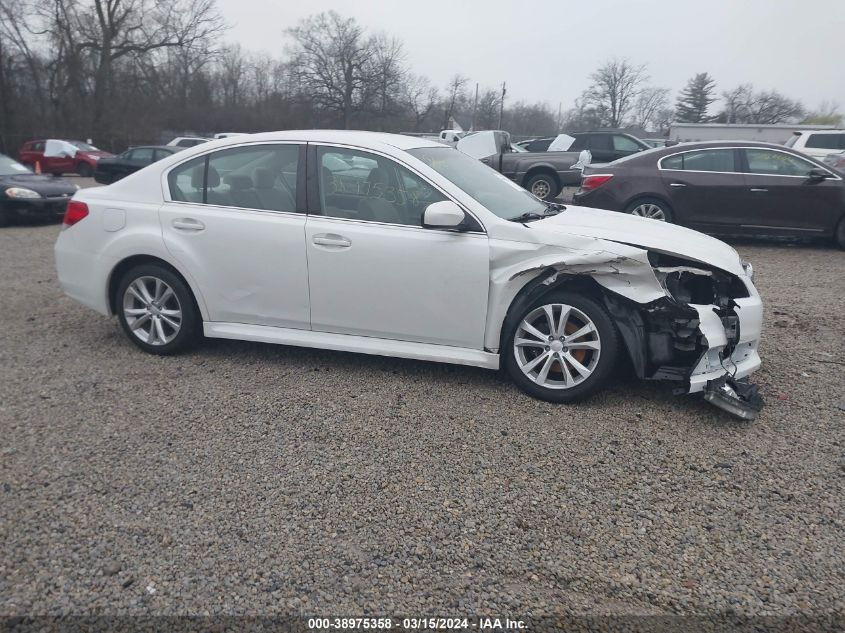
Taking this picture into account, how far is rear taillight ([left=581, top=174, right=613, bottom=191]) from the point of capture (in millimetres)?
9445

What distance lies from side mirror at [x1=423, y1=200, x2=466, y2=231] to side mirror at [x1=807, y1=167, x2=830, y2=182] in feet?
23.5

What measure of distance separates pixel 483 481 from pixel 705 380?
1534 mm

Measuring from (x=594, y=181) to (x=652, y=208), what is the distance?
928mm

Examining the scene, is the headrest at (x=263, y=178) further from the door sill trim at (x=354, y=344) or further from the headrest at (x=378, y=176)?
the door sill trim at (x=354, y=344)

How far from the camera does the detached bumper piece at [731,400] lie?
3732 mm

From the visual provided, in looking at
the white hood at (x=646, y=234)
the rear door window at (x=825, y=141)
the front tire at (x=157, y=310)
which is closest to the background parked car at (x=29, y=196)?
the front tire at (x=157, y=310)

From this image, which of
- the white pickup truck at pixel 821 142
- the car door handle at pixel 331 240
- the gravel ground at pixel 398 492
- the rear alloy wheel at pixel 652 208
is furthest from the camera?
the white pickup truck at pixel 821 142

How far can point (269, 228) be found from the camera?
4352 millimetres

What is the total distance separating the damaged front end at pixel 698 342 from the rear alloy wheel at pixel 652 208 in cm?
562

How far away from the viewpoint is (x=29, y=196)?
11.6 meters

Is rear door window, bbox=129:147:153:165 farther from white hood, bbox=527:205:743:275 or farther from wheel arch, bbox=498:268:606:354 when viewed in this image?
wheel arch, bbox=498:268:606:354

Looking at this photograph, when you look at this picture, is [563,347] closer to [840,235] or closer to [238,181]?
[238,181]

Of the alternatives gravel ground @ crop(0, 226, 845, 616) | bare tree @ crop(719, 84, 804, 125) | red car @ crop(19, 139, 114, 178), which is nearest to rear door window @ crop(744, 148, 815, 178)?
gravel ground @ crop(0, 226, 845, 616)

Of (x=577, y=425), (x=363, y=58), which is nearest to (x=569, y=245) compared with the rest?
(x=577, y=425)
